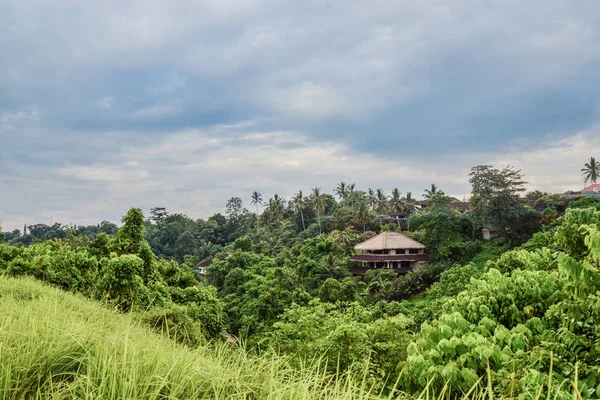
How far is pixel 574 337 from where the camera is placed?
3611 mm

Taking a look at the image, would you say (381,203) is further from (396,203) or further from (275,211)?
(275,211)

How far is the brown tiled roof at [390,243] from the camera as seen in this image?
2794 centimetres

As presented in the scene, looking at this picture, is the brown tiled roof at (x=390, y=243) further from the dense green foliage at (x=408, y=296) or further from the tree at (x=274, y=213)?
the tree at (x=274, y=213)

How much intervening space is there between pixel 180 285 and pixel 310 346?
846cm

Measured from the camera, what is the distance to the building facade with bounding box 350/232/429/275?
27031 millimetres

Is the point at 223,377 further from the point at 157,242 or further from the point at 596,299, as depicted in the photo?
the point at 157,242

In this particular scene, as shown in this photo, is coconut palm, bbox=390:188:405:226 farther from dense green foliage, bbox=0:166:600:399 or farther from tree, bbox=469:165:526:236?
tree, bbox=469:165:526:236

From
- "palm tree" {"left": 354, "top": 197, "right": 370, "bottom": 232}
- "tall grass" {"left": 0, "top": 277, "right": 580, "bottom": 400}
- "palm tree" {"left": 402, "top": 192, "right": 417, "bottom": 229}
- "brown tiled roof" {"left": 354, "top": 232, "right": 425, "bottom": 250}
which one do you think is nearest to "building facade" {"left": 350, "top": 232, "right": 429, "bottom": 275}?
"brown tiled roof" {"left": 354, "top": 232, "right": 425, "bottom": 250}

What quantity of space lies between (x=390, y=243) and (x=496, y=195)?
25.1 ft

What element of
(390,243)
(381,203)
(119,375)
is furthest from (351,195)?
(119,375)

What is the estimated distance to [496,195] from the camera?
25.7m

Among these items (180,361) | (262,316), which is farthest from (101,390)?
(262,316)

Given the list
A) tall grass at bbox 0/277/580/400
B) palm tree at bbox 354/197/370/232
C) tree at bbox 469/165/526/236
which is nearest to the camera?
tall grass at bbox 0/277/580/400

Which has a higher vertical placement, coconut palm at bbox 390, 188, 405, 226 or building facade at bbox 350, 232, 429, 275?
coconut palm at bbox 390, 188, 405, 226
